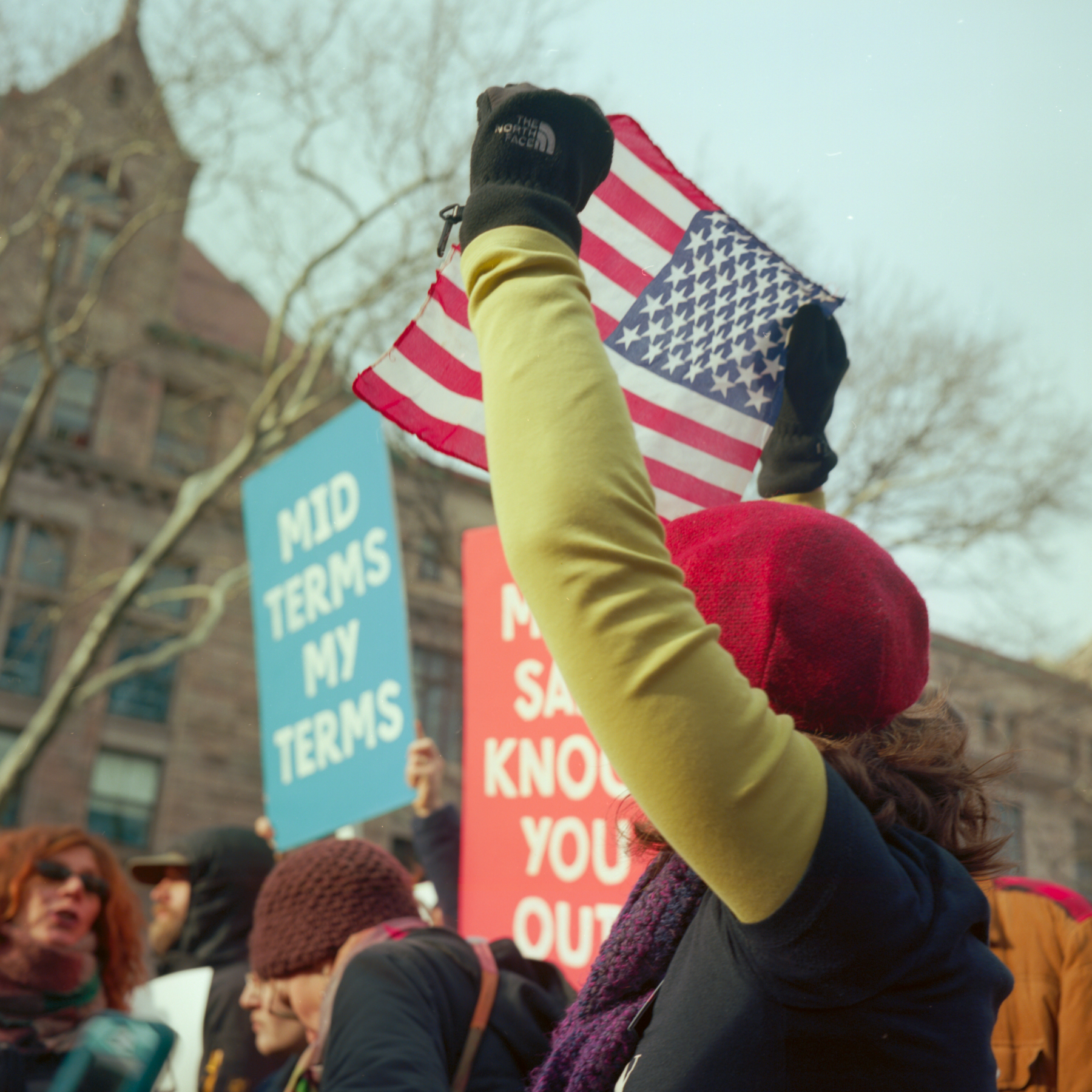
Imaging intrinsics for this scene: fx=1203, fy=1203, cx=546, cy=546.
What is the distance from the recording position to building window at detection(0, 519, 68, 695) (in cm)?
1972

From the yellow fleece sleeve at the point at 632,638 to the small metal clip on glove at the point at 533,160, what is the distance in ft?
0.41

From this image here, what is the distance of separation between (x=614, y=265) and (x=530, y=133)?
3.56ft

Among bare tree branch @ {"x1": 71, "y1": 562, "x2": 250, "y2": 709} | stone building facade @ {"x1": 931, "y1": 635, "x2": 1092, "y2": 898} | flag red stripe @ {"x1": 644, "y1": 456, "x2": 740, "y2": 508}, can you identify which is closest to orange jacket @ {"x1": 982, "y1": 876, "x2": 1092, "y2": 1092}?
flag red stripe @ {"x1": 644, "y1": 456, "x2": 740, "y2": 508}

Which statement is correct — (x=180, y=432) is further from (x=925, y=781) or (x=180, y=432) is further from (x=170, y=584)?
(x=925, y=781)

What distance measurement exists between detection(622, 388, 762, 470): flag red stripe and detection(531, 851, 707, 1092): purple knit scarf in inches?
43.5

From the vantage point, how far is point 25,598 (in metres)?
19.7

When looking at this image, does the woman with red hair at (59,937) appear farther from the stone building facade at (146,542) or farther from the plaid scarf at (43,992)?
the stone building facade at (146,542)

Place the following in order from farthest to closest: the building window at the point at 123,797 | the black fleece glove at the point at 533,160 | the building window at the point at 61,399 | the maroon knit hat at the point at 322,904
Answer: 1. the building window at the point at 61,399
2. the building window at the point at 123,797
3. the maroon knit hat at the point at 322,904
4. the black fleece glove at the point at 533,160

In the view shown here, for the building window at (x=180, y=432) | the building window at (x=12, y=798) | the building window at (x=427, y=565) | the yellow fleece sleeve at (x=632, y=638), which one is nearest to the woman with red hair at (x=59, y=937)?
the yellow fleece sleeve at (x=632, y=638)

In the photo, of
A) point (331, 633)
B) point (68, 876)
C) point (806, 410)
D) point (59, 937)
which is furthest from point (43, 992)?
point (806, 410)

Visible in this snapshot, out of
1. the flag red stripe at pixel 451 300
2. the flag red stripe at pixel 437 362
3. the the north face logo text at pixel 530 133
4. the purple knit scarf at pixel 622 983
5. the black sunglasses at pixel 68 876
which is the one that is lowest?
the purple knit scarf at pixel 622 983

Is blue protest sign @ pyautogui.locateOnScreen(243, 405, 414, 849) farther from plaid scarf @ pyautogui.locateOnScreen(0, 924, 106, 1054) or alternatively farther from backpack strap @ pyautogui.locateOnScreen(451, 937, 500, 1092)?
backpack strap @ pyautogui.locateOnScreen(451, 937, 500, 1092)

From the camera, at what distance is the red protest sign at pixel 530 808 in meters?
3.32

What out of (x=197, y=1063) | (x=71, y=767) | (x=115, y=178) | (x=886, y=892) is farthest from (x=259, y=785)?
(x=886, y=892)
